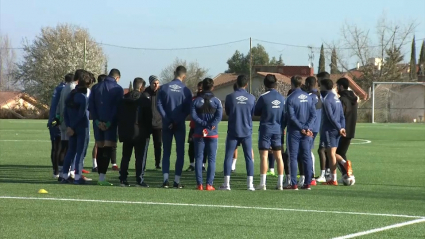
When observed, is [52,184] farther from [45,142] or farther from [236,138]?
[45,142]

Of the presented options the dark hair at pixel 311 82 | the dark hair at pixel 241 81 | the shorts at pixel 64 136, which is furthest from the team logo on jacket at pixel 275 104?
the shorts at pixel 64 136

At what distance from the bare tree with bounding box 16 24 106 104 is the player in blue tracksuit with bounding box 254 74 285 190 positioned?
70827 millimetres

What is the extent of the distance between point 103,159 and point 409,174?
6.95 metres

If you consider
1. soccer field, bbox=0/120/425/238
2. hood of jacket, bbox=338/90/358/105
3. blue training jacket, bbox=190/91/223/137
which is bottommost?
soccer field, bbox=0/120/425/238

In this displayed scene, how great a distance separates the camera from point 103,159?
47.1ft

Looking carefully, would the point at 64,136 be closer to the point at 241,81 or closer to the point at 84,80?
the point at 84,80

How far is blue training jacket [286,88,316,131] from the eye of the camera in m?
13.8

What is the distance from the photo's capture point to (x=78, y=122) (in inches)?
572

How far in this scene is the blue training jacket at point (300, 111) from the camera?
13750mm

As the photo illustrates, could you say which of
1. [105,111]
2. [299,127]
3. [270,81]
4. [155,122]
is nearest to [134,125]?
[105,111]

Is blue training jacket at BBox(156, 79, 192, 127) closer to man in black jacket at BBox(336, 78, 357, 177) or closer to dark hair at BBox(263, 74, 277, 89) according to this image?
dark hair at BBox(263, 74, 277, 89)

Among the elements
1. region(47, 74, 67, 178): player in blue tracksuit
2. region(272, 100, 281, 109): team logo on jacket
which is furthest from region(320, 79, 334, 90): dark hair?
region(47, 74, 67, 178): player in blue tracksuit

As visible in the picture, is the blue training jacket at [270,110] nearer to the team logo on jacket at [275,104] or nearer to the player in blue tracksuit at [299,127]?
the team logo on jacket at [275,104]

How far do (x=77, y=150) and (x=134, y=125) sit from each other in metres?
1.23
